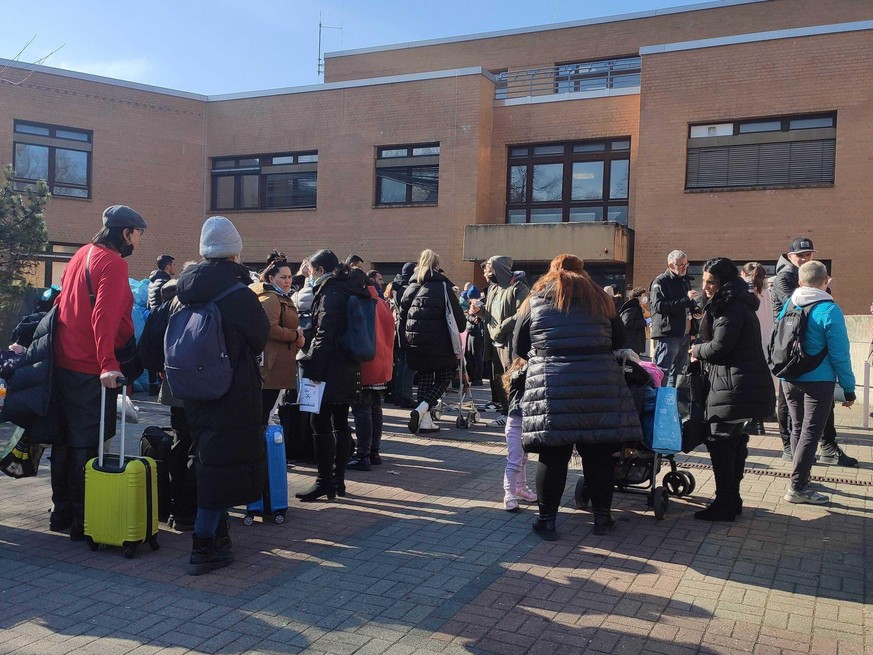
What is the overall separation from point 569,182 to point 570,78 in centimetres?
553

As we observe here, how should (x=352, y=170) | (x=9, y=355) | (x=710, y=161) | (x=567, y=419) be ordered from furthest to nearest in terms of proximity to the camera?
(x=352, y=170) < (x=710, y=161) < (x=9, y=355) < (x=567, y=419)

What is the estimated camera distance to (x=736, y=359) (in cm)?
580

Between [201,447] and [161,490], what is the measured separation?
106cm

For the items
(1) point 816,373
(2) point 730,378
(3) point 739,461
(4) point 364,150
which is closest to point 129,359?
(2) point 730,378

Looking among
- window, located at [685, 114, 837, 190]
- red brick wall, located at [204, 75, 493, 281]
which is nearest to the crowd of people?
window, located at [685, 114, 837, 190]

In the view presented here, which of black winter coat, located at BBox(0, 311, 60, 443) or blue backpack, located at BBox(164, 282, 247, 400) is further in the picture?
black winter coat, located at BBox(0, 311, 60, 443)

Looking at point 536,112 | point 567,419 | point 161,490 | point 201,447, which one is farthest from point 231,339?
point 536,112

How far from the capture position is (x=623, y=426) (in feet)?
16.9

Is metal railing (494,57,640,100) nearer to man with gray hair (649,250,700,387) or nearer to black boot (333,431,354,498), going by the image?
man with gray hair (649,250,700,387)

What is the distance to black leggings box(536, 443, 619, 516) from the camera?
5352mm

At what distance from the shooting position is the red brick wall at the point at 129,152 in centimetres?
2220

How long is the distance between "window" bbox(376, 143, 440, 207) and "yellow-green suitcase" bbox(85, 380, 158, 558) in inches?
695

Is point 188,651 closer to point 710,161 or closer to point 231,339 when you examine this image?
point 231,339

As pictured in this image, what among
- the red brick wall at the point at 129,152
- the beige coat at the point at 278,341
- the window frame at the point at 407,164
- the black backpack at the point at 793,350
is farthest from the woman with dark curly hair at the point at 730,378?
the red brick wall at the point at 129,152
